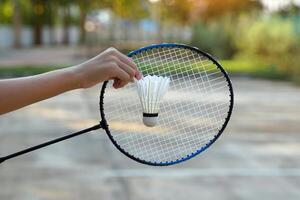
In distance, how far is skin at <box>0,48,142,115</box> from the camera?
4.97ft

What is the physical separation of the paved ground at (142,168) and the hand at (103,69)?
12.1ft

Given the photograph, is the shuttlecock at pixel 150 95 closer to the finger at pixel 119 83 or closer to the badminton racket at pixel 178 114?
the finger at pixel 119 83

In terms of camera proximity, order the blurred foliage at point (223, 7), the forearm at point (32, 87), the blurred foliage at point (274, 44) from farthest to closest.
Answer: the blurred foliage at point (223, 7)
the blurred foliage at point (274, 44)
the forearm at point (32, 87)

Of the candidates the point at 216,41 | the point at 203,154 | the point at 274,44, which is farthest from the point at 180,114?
the point at 216,41

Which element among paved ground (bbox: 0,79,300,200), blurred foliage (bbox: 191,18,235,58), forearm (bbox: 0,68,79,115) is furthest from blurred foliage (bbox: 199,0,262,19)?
forearm (bbox: 0,68,79,115)

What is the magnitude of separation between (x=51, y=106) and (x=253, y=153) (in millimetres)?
5088

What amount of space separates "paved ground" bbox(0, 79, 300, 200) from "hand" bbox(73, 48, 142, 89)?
12.1ft

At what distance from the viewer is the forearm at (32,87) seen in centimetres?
151

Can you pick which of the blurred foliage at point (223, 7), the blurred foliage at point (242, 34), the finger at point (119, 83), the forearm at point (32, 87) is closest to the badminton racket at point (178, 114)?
the finger at point (119, 83)

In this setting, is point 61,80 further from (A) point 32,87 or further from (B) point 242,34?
(B) point 242,34

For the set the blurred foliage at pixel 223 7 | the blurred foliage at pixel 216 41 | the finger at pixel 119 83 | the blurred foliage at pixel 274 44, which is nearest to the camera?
the finger at pixel 119 83

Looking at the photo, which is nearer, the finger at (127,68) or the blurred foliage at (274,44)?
the finger at (127,68)

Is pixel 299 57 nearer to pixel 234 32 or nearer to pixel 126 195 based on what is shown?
pixel 234 32

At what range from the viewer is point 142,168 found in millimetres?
6219
